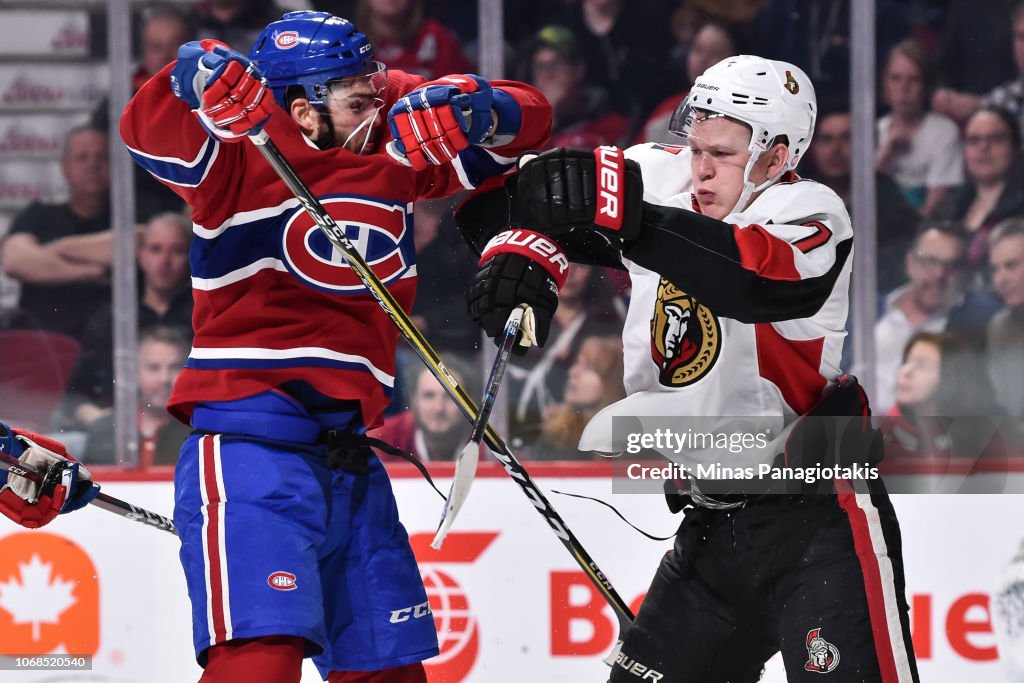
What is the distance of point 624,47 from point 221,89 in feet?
8.08

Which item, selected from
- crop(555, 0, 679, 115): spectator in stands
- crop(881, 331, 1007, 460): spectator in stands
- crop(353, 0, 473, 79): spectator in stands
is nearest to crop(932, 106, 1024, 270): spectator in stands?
crop(881, 331, 1007, 460): spectator in stands

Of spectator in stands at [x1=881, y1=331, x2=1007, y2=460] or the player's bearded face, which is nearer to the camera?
the player's bearded face

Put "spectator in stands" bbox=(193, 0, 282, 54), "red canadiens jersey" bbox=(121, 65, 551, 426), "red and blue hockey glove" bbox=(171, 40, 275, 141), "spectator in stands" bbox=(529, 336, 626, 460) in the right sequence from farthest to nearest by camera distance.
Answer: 1. "spectator in stands" bbox=(193, 0, 282, 54)
2. "spectator in stands" bbox=(529, 336, 626, 460)
3. "red canadiens jersey" bbox=(121, 65, 551, 426)
4. "red and blue hockey glove" bbox=(171, 40, 275, 141)

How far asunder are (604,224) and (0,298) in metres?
2.72

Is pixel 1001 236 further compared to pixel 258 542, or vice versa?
pixel 1001 236

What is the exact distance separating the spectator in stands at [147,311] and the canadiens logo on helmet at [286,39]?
1.85 metres

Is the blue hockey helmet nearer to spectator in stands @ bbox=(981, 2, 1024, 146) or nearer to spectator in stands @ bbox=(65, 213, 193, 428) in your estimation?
spectator in stands @ bbox=(65, 213, 193, 428)

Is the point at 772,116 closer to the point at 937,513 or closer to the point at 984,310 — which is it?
the point at 937,513

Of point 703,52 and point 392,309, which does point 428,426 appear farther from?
point 392,309

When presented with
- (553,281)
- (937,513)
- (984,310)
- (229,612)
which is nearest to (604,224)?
(553,281)

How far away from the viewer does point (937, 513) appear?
3.16m

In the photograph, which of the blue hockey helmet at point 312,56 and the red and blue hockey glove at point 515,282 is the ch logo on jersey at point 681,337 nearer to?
the red and blue hockey glove at point 515,282

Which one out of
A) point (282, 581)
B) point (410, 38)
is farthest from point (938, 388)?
point (282, 581)

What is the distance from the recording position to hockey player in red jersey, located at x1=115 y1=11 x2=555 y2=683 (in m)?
2.16
